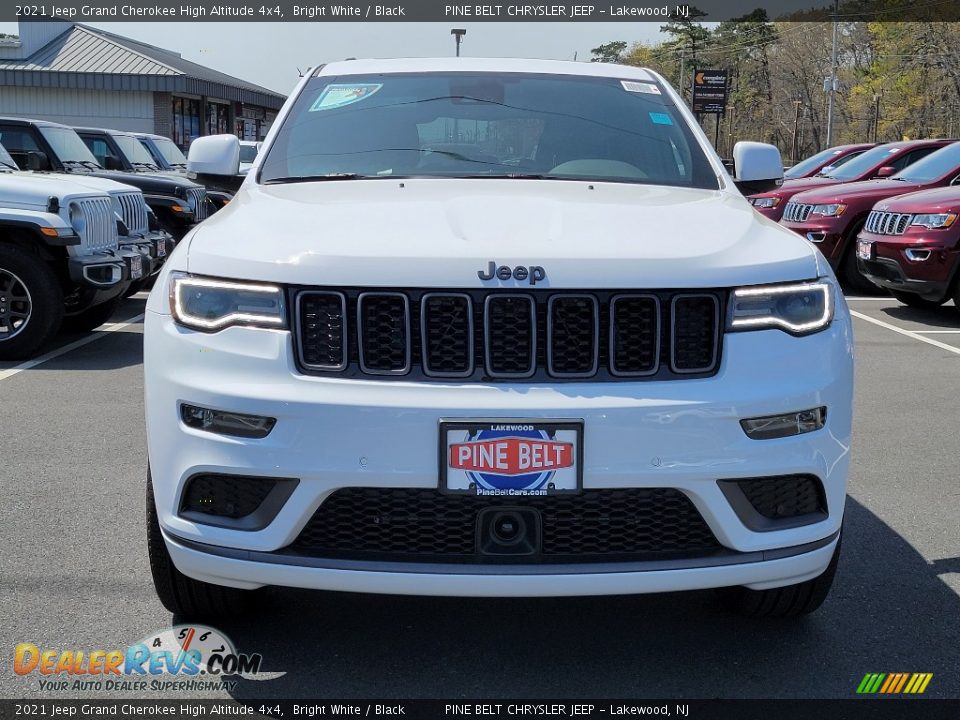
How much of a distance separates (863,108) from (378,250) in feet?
256

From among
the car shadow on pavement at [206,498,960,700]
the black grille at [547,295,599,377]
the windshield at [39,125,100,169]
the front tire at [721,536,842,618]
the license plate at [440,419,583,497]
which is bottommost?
the car shadow on pavement at [206,498,960,700]

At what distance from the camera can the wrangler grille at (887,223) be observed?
10.5 meters

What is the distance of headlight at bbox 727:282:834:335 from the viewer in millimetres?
2795

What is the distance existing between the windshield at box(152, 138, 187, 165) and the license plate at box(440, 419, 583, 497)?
14.5m

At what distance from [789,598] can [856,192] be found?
35.2 feet

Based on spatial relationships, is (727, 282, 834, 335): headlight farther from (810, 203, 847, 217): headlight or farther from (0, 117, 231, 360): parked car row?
(810, 203, 847, 217): headlight

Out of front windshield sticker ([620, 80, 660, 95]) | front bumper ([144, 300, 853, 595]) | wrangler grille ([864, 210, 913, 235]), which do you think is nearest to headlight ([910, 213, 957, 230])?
wrangler grille ([864, 210, 913, 235])

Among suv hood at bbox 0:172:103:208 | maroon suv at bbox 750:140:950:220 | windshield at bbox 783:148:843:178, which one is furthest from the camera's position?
windshield at bbox 783:148:843:178

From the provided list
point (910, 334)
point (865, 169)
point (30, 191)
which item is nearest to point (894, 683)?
point (30, 191)

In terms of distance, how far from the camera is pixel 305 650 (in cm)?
310

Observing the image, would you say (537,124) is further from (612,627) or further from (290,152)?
(612,627)

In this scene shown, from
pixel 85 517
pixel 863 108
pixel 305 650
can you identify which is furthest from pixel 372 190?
pixel 863 108

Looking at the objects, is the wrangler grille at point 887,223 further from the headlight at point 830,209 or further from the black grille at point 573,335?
the black grille at point 573,335

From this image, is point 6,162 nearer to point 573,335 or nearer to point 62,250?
point 62,250
